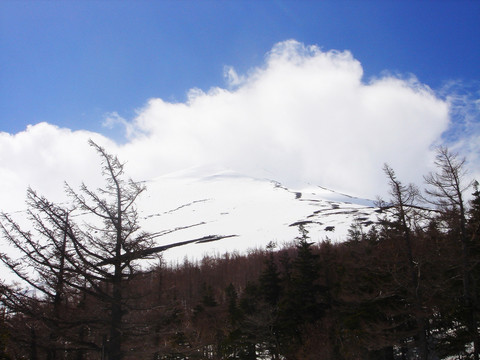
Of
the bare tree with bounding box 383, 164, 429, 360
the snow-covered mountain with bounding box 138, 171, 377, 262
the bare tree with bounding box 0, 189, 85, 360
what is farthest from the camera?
the snow-covered mountain with bounding box 138, 171, 377, 262

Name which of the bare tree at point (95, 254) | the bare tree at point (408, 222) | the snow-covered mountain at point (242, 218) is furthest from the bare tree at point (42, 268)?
the snow-covered mountain at point (242, 218)

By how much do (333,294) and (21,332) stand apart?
2575 centimetres

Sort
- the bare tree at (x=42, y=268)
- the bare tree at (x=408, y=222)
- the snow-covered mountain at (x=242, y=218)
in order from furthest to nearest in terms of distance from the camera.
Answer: the snow-covered mountain at (x=242, y=218), the bare tree at (x=408, y=222), the bare tree at (x=42, y=268)

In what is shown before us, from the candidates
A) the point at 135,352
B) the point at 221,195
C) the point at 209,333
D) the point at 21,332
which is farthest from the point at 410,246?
Result: the point at 221,195

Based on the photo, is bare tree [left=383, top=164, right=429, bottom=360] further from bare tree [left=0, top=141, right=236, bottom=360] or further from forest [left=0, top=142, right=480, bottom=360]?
bare tree [left=0, top=141, right=236, bottom=360]

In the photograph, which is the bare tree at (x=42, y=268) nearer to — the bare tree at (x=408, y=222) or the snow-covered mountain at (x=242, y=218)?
the bare tree at (x=408, y=222)

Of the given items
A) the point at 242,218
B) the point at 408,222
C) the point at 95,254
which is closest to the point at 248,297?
the point at 408,222

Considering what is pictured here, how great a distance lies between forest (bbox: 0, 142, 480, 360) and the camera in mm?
7367

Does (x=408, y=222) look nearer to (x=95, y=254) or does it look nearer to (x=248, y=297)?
(x=95, y=254)

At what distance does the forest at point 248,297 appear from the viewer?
737 centimetres

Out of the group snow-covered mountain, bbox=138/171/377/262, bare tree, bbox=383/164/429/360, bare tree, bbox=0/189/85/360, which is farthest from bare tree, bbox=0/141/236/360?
snow-covered mountain, bbox=138/171/377/262

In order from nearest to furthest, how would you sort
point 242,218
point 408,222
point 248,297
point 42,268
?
1. point 42,268
2. point 408,222
3. point 248,297
4. point 242,218

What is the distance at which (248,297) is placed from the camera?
3288cm

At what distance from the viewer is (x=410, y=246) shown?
14734mm
